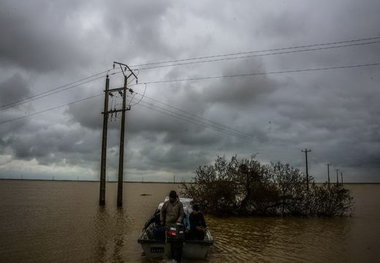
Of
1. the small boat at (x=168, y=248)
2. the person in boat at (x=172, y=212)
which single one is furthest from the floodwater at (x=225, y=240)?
the person in boat at (x=172, y=212)

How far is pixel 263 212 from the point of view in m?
24.5

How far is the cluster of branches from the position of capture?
23.9m

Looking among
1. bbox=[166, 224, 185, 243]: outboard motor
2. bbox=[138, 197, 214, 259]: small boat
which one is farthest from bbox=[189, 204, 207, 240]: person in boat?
bbox=[166, 224, 185, 243]: outboard motor

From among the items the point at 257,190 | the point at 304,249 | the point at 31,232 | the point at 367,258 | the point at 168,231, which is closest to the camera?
the point at 168,231

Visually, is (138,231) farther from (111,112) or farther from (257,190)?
(111,112)

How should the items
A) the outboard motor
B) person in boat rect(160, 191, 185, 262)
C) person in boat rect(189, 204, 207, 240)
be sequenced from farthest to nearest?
person in boat rect(189, 204, 207, 240), person in boat rect(160, 191, 185, 262), the outboard motor

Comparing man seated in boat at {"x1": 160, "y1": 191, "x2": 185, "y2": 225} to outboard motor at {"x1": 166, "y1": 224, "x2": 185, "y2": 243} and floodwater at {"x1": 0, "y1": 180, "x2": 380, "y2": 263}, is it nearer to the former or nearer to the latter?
outboard motor at {"x1": 166, "y1": 224, "x2": 185, "y2": 243}

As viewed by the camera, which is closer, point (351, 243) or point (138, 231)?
point (351, 243)

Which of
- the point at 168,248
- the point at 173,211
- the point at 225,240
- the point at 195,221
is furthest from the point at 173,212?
the point at 225,240

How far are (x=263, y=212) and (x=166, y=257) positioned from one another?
51.8ft

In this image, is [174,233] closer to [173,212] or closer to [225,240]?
[173,212]

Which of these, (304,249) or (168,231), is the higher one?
(168,231)

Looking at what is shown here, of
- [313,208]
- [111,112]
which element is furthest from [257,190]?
[111,112]

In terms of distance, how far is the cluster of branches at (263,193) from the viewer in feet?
78.5
